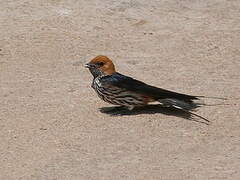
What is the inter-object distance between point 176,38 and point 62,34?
146cm

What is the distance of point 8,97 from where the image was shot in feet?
29.1

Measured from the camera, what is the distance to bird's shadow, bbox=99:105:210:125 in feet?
27.4

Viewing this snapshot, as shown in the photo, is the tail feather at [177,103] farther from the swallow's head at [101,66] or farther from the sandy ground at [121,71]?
the swallow's head at [101,66]

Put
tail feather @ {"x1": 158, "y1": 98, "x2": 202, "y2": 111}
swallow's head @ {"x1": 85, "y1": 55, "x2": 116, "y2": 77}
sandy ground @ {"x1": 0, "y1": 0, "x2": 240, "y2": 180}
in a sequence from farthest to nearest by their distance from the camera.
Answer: swallow's head @ {"x1": 85, "y1": 55, "x2": 116, "y2": 77}
tail feather @ {"x1": 158, "y1": 98, "x2": 202, "y2": 111}
sandy ground @ {"x1": 0, "y1": 0, "x2": 240, "y2": 180}

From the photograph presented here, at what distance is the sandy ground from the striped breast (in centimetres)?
14

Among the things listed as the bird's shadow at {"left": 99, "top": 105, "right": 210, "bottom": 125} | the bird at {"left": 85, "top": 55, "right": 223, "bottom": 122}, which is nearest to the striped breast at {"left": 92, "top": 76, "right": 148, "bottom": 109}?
the bird at {"left": 85, "top": 55, "right": 223, "bottom": 122}

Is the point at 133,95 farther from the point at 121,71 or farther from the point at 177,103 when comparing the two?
the point at 121,71

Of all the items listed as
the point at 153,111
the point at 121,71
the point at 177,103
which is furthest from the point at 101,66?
the point at 121,71

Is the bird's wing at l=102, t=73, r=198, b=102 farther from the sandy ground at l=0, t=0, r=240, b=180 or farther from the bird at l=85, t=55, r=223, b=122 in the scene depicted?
the sandy ground at l=0, t=0, r=240, b=180

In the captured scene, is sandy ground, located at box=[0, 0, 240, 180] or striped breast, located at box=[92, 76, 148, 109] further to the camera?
Result: striped breast, located at box=[92, 76, 148, 109]

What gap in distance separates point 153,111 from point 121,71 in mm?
1612

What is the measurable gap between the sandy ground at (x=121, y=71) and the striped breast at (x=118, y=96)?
14 cm

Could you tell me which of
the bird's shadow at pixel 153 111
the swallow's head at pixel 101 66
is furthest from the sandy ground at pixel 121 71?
the swallow's head at pixel 101 66

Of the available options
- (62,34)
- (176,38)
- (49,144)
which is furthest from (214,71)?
(49,144)
